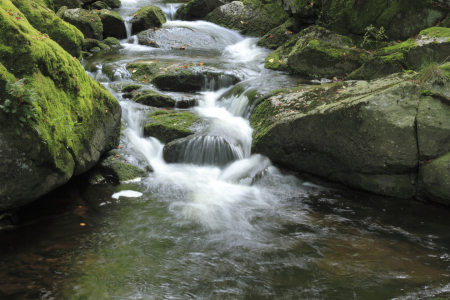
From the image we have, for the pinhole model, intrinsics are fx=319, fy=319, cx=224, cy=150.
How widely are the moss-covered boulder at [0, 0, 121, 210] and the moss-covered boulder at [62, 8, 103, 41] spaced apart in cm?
964

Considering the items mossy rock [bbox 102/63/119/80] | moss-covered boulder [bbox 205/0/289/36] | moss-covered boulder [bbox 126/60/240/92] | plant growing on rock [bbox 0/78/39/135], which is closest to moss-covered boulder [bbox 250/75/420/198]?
moss-covered boulder [bbox 126/60/240/92]

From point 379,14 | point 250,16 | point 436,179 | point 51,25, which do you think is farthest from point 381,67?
point 250,16

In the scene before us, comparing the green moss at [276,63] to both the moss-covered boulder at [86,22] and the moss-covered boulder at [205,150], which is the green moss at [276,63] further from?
the moss-covered boulder at [86,22]

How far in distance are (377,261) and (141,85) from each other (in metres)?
7.82

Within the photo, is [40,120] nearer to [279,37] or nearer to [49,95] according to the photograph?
[49,95]

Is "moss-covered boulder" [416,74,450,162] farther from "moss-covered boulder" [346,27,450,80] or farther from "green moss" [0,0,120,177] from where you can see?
"green moss" [0,0,120,177]

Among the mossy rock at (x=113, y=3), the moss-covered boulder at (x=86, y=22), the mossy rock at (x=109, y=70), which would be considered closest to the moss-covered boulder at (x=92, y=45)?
the moss-covered boulder at (x=86, y=22)

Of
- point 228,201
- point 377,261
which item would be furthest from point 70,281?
point 377,261

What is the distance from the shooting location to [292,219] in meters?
5.06

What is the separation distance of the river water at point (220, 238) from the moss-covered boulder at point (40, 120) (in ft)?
2.30

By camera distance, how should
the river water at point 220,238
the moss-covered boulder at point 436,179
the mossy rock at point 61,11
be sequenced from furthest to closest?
the mossy rock at point 61,11, the moss-covered boulder at point 436,179, the river water at point 220,238

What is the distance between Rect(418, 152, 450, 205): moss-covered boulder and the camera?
17.0 feet

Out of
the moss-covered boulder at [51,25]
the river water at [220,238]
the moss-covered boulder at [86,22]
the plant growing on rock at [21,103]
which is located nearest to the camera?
the river water at [220,238]

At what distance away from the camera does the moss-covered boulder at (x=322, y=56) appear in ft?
31.5
